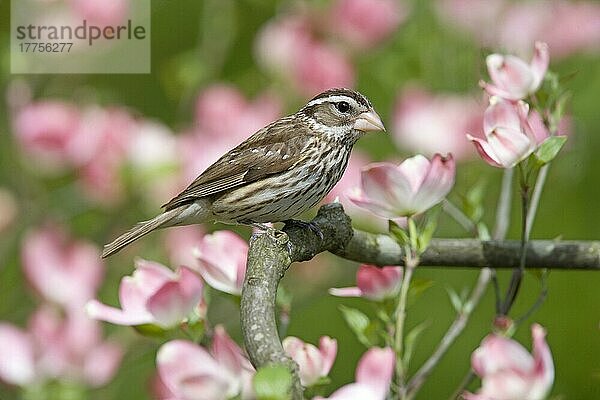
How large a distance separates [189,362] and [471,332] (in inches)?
51.7

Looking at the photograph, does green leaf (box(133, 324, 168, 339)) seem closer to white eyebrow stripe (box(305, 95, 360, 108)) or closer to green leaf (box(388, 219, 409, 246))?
green leaf (box(388, 219, 409, 246))

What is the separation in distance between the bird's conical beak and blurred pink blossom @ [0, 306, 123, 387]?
348 mm

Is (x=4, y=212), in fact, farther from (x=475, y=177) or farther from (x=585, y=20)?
(x=585, y=20)

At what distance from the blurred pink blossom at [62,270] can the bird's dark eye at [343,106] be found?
317 millimetres

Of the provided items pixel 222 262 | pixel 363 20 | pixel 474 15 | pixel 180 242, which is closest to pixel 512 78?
pixel 222 262

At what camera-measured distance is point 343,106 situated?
1.18m

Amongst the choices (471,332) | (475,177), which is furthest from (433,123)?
(471,332)

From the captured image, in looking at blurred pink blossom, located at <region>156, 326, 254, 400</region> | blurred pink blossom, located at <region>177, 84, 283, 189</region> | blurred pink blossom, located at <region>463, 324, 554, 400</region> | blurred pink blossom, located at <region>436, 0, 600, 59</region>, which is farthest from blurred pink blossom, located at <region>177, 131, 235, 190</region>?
blurred pink blossom, located at <region>463, 324, 554, 400</region>

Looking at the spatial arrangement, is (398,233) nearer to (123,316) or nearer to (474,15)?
(123,316)

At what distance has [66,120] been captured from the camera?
1.27 meters

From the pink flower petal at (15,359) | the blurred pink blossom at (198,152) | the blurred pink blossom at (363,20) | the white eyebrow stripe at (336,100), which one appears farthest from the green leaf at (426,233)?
the blurred pink blossom at (363,20)

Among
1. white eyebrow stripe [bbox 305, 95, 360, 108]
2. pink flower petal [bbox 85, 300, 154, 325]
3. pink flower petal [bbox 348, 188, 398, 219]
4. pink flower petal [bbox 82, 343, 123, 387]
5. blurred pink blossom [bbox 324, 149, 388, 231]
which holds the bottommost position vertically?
pink flower petal [bbox 82, 343, 123, 387]

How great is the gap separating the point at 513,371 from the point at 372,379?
0.07 meters

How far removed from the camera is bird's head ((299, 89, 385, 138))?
3.81ft
